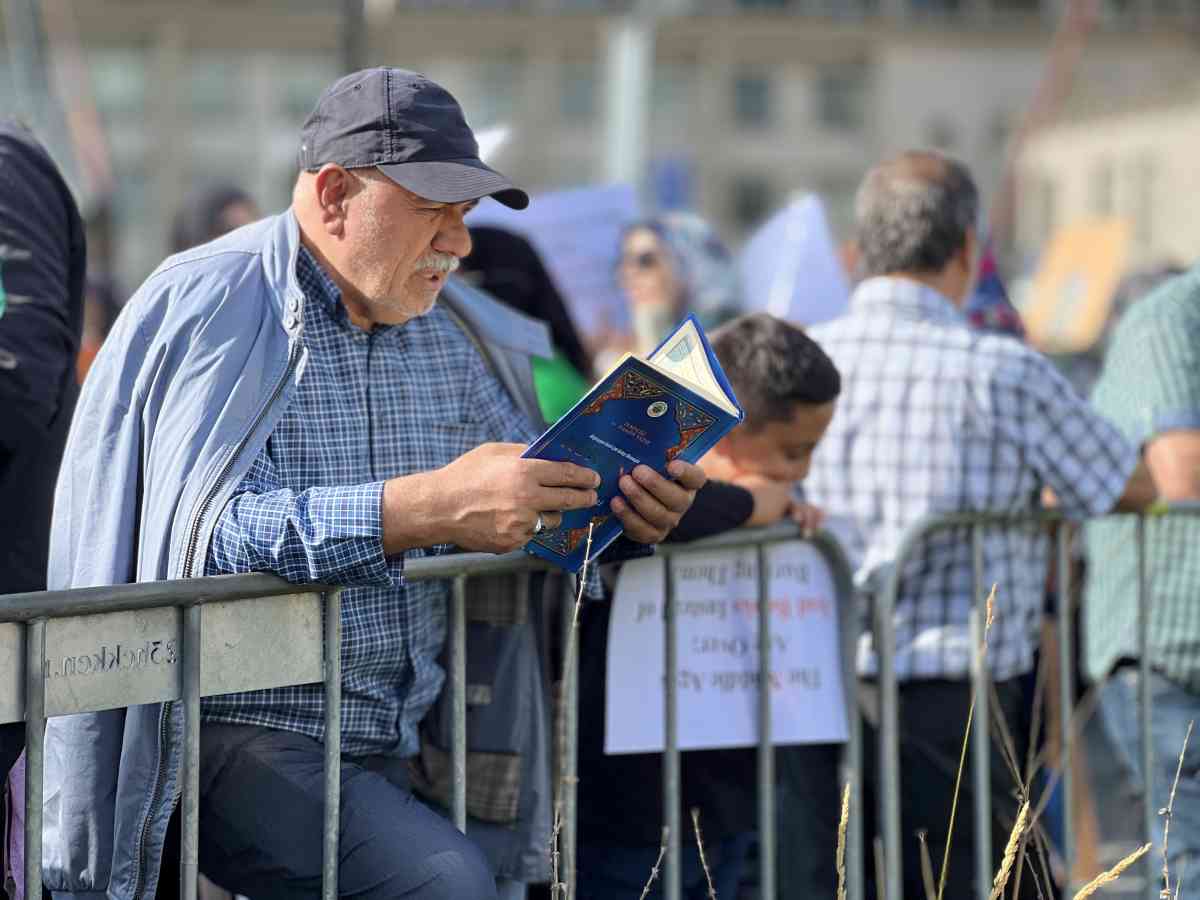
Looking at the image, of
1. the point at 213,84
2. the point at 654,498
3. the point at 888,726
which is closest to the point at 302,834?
the point at 654,498

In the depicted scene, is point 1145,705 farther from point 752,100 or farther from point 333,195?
point 752,100

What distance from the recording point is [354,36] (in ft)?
26.1

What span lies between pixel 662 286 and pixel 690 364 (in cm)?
431

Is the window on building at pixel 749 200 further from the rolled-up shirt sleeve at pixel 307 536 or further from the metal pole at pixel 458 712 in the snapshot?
the rolled-up shirt sleeve at pixel 307 536

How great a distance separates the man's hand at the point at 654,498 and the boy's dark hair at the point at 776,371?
0.78 m

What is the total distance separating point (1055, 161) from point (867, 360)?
6391cm

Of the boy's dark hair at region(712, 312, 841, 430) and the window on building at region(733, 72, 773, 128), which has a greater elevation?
the window on building at region(733, 72, 773, 128)

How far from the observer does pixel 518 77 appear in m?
72.7

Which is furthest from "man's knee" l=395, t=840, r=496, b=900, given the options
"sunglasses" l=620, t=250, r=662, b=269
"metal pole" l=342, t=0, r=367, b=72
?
"metal pole" l=342, t=0, r=367, b=72

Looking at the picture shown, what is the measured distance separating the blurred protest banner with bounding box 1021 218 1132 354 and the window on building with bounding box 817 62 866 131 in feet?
210

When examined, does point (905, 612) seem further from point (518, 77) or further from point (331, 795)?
point (518, 77)

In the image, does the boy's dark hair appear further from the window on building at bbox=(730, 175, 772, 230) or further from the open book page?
the window on building at bbox=(730, 175, 772, 230)

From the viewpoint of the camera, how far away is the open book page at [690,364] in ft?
9.59

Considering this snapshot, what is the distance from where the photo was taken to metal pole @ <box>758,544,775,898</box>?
398 cm
